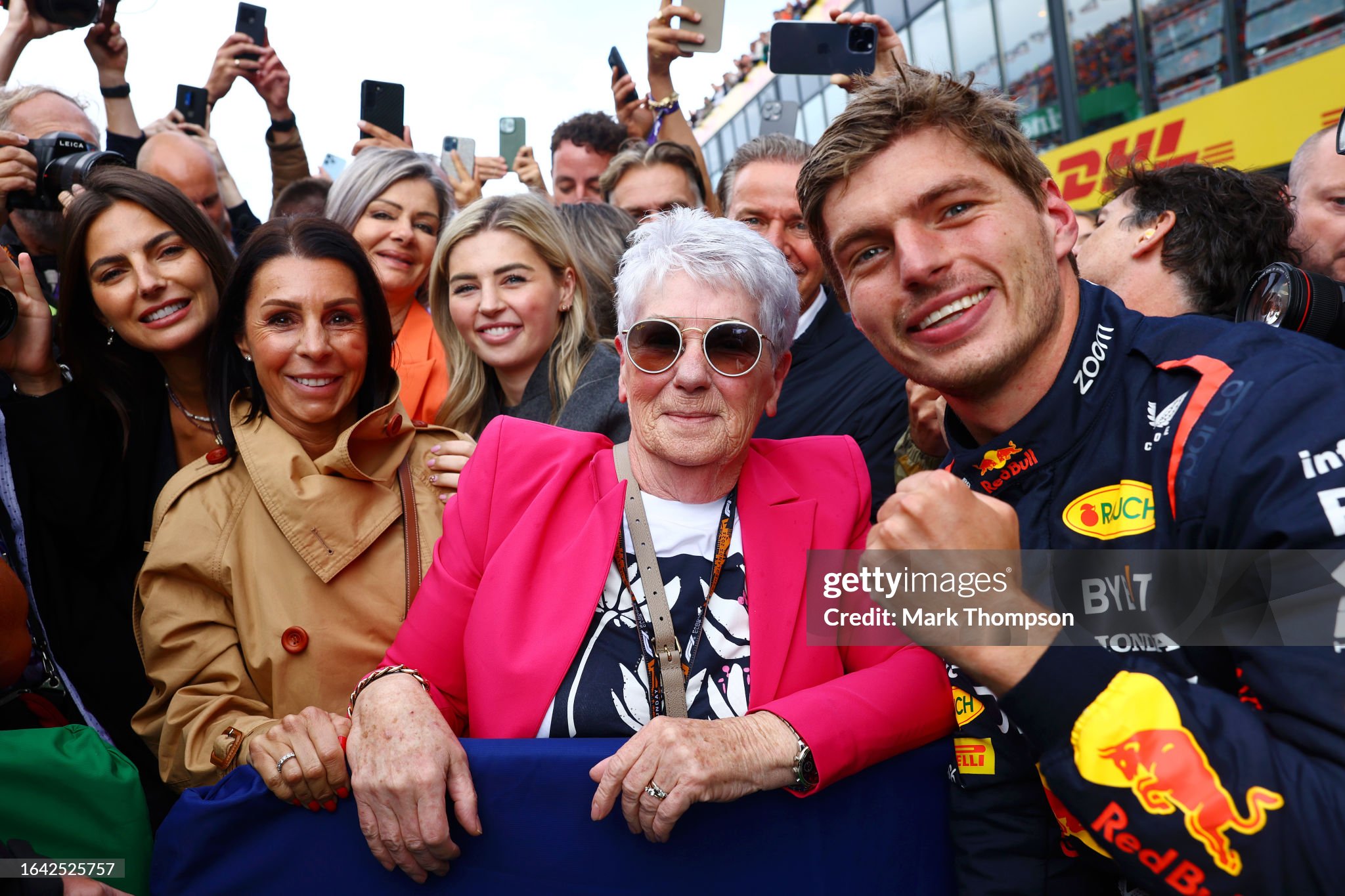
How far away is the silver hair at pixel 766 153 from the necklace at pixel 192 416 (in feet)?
6.85

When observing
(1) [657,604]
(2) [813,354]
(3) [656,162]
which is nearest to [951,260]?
(1) [657,604]

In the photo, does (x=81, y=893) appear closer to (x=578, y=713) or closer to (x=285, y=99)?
(x=578, y=713)

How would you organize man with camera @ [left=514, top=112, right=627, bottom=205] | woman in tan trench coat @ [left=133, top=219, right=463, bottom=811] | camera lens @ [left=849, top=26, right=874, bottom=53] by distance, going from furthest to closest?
man with camera @ [left=514, top=112, right=627, bottom=205] < camera lens @ [left=849, top=26, right=874, bottom=53] < woman in tan trench coat @ [left=133, top=219, right=463, bottom=811]

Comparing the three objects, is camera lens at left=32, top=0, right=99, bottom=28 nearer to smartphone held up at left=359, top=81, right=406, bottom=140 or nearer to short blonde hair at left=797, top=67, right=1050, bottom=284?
smartphone held up at left=359, top=81, right=406, bottom=140

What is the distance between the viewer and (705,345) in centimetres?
208

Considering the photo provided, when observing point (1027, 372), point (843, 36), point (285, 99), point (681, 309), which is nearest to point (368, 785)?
point (681, 309)

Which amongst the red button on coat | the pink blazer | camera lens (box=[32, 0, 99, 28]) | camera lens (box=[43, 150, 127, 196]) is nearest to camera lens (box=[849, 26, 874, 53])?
the pink blazer

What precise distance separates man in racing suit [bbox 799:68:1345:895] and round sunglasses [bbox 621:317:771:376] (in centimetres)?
26

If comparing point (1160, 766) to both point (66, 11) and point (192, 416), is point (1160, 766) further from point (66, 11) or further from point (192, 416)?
point (66, 11)

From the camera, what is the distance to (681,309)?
2.11 metres

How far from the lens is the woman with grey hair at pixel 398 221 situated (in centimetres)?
395

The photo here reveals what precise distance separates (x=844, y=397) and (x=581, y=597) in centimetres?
139

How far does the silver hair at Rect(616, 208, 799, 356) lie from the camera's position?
213 centimetres

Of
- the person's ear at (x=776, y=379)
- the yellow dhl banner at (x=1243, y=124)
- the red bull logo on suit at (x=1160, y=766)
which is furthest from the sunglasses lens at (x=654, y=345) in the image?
the yellow dhl banner at (x=1243, y=124)
